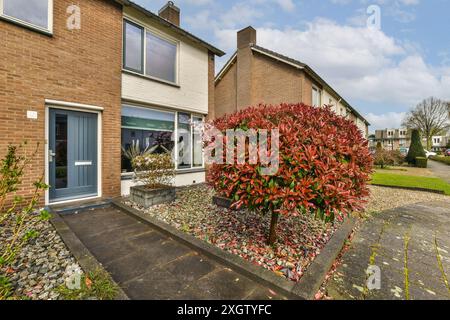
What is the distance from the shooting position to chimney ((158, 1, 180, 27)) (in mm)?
8992

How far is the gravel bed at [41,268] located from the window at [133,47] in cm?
552

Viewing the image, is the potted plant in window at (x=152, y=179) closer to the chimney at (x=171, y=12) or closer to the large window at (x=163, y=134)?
the large window at (x=163, y=134)

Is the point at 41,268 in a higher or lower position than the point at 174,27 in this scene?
lower

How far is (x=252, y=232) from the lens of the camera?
412cm

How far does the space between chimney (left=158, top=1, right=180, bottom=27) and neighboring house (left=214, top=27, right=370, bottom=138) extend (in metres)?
5.33

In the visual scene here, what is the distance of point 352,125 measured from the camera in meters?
3.36

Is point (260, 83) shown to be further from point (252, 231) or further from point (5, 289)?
point (5, 289)

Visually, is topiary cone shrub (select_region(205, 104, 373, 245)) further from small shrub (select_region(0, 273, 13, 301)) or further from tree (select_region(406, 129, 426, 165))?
tree (select_region(406, 129, 426, 165))

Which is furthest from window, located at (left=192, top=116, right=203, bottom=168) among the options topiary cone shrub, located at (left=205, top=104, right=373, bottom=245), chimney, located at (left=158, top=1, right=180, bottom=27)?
topiary cone shrub, located at (left=205, top=104, right=373, bottom=245)

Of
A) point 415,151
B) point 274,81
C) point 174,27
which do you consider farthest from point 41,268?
point 415,151

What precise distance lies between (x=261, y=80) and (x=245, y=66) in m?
1.52

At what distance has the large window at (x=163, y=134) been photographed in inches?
274

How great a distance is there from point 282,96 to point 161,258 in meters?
11.4
